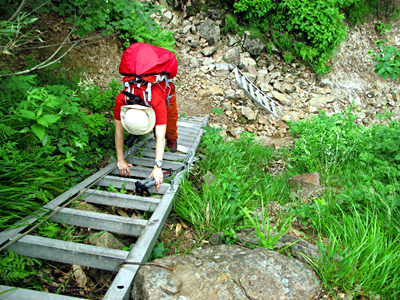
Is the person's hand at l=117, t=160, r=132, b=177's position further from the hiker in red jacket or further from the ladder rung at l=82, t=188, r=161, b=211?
the ladder rung at l=82, t=188, r=161, b=211

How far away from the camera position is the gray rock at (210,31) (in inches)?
400

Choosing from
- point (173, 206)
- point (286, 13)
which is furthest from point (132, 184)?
point (286, 13)

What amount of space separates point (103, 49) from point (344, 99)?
9847 mm

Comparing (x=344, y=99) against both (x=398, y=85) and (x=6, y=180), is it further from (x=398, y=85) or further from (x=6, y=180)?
(x=6, y=180)

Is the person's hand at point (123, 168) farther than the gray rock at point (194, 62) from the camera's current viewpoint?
No

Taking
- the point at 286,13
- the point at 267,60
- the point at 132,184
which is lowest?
the point at 132,184

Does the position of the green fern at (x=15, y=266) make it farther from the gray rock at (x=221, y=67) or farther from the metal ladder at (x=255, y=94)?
the gray rock at (x=221, y=67)

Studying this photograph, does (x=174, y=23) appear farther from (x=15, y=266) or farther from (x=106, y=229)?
(x=15, y=266)

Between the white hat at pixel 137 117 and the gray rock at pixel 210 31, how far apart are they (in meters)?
8.88

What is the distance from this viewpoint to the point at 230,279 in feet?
5.38

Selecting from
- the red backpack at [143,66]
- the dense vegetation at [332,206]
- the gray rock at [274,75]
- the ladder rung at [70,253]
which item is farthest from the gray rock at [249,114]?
the ladder rung at [70,253]

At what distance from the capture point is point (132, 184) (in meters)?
2.96

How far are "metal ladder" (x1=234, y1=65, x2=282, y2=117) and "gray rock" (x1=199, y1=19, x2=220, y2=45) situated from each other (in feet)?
6.20

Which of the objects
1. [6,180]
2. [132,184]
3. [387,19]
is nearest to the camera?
[6,180]
